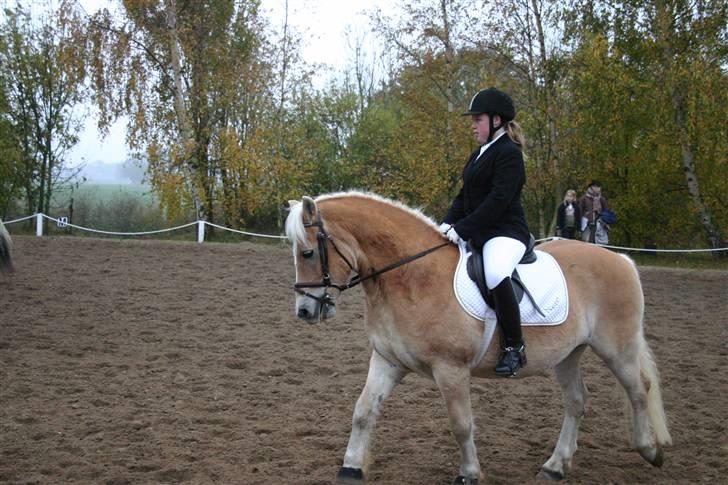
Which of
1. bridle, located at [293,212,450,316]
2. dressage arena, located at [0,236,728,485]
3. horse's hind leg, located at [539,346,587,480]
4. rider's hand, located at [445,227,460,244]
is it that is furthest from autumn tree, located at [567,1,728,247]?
bridle, located at [293,212,450,316]

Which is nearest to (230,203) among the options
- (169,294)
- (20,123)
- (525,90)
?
(20,123)

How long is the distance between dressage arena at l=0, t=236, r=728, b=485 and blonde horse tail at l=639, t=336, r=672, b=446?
0.23 meters

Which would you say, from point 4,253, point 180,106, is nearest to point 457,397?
point 4,253

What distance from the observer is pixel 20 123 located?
81.6ft

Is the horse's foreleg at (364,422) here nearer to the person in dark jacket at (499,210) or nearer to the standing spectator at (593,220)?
the person in dark jacket at (499,210)

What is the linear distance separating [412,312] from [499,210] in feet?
2.92

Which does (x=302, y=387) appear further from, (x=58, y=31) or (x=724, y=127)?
(x=58, y=31)

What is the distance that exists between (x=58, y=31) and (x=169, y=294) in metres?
18.1

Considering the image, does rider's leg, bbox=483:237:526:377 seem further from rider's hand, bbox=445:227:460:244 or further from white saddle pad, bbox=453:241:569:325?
rider's hand, bbox=445:227:460:244

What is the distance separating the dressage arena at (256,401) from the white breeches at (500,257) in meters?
1.45

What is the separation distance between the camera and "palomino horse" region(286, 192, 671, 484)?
13.4 ft

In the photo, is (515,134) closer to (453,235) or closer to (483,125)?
(483,125)

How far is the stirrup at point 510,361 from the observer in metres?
4.28

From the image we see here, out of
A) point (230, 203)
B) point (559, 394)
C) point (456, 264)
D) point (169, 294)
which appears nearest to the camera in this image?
point (456, 264)
